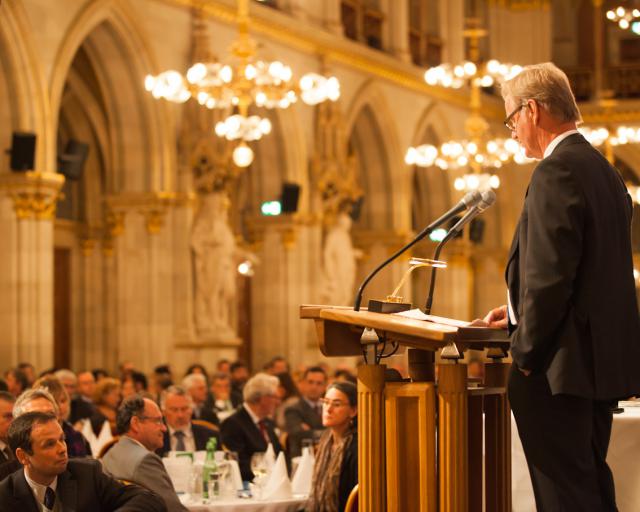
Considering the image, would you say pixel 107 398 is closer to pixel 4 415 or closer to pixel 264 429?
pixel 264 429

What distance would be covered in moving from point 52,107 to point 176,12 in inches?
121

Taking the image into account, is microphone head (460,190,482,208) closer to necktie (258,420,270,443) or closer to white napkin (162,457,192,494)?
white napkin (162,457,192,494)

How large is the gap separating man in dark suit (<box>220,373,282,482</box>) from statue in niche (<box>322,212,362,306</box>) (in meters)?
11.4

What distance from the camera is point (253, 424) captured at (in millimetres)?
9195

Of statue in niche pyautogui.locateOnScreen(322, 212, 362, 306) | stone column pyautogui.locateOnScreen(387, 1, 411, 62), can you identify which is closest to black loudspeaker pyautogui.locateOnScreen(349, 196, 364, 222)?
statue in niche pyautogui.locateOnScreen(322, 212, 362, 306)

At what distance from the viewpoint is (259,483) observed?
23.0 feet

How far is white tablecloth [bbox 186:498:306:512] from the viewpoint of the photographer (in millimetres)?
6371

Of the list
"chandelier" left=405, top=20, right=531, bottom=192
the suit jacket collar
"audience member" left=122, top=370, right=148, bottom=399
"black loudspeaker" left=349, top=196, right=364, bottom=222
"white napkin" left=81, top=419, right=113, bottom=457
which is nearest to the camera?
the suit jacket collar

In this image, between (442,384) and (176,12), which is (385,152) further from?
(442,384)

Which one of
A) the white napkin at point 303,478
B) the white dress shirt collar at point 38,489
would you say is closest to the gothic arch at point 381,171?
the white napkin at point 303,478

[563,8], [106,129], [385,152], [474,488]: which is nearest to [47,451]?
[474,488]

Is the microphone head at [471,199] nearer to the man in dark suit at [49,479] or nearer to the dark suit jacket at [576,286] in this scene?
the dark suit jacket at [576,286]

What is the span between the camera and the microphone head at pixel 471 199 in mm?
4020

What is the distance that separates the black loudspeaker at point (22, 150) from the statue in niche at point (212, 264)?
328cm
